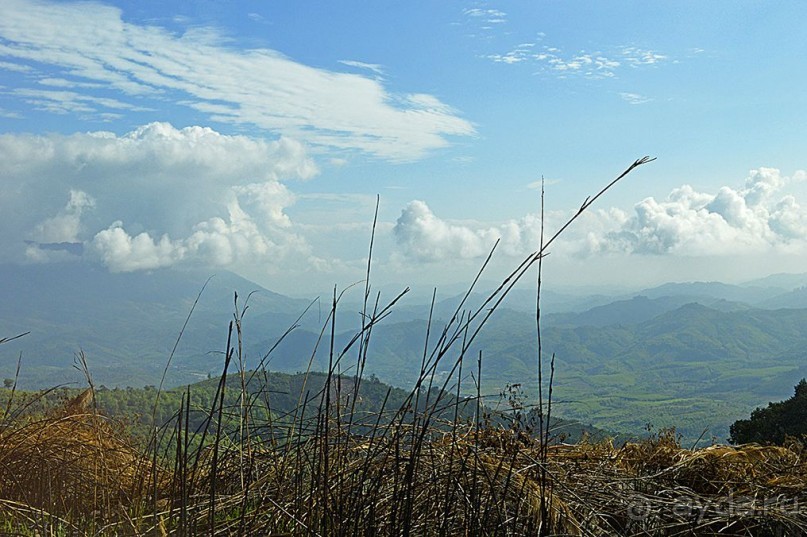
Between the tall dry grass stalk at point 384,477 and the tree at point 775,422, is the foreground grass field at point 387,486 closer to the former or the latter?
the tall dry grass stalk at point 384,477

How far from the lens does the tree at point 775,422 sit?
973 centimetres

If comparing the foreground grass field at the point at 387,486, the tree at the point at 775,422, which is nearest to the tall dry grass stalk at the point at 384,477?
the foreground grass field at the point at 387,486

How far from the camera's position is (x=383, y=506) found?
2.54 m

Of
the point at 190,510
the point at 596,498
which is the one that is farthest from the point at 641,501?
the point at 190,510

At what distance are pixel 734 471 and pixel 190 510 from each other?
9.54 ft

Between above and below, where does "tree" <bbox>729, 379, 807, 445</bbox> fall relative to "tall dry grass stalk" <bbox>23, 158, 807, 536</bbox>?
below

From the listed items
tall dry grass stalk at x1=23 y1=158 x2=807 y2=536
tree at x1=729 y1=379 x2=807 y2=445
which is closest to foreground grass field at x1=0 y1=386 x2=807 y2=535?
tall dry grass stalk at x1=23 y1=158 x2=807 y2=536

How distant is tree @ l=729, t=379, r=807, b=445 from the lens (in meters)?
9.73

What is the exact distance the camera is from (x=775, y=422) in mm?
10156

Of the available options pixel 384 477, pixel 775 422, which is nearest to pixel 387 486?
pixel 384 477

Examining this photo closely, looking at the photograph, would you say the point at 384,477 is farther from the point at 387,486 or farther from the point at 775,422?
the point at 775,422

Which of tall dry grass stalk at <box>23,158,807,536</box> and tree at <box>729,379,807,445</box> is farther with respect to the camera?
tree at <box>729,379,807,445</box>

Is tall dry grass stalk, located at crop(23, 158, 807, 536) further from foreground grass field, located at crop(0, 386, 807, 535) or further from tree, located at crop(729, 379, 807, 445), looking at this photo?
tree, located at crop(729, 379, 807, 445)

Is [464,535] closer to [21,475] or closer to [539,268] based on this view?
[539,268]
